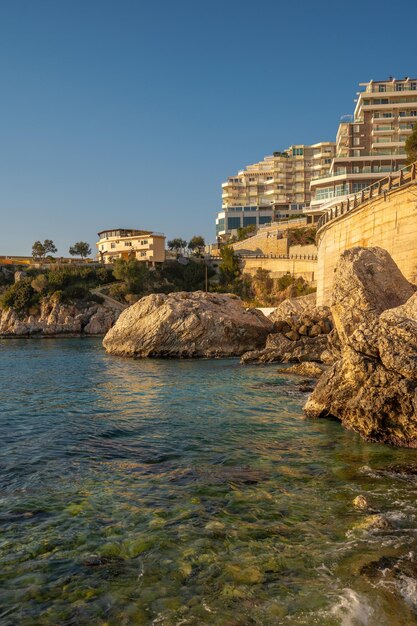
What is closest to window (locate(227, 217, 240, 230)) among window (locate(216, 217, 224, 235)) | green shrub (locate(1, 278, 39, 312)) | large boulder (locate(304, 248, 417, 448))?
window (locate(216, 217, 224, 235))

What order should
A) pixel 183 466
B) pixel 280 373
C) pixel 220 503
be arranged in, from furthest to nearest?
pixel 280 373 < pixel 183 466 < pixel 220 503

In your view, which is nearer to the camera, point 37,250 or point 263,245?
point 263,245

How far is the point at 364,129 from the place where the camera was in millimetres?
79438

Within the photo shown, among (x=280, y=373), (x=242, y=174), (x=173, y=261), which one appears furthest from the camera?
(x=242, y=174)

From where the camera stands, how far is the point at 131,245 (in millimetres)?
101562

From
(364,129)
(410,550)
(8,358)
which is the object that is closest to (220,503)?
(410,550)

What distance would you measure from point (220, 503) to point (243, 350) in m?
31.7

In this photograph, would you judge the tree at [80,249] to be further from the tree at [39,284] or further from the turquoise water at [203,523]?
the turquoise water at [203,523]

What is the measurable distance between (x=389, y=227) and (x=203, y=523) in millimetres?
25078

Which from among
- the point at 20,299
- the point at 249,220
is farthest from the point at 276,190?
the point at 20,299

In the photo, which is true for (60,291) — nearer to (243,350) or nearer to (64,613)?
(243,350)

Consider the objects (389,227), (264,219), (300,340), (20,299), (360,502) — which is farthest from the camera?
(264,219)

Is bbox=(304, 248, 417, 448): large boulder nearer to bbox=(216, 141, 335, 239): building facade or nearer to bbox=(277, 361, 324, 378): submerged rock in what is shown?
bbox=(277, 361, 324, 378): submerged rock

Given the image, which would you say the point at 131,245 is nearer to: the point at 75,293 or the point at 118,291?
the point at 118,291
